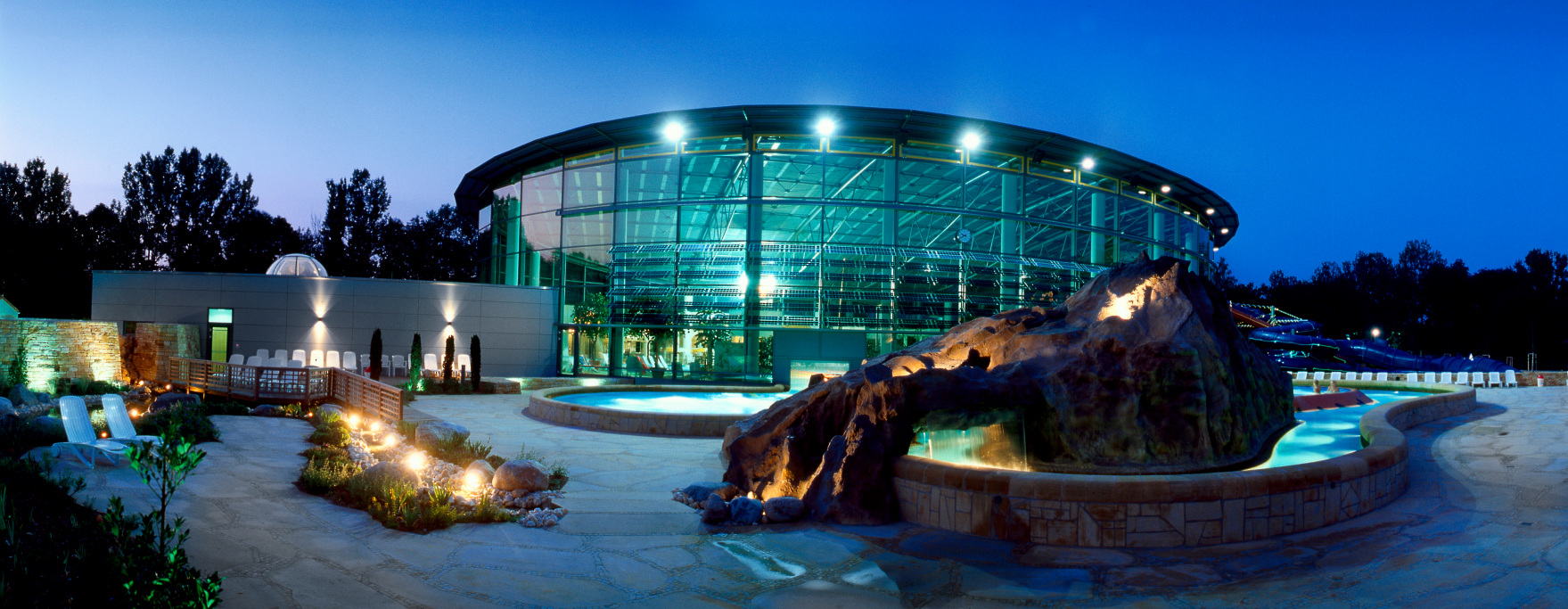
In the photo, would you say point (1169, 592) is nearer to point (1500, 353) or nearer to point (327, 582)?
point (327, 582)

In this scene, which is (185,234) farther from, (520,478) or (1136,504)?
(1136,504)

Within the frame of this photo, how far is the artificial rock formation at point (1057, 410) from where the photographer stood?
8031 mm

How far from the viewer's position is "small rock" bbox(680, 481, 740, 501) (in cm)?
842

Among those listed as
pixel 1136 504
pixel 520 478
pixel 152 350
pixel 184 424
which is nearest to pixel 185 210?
pixel 152 350

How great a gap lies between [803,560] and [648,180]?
2297 cm

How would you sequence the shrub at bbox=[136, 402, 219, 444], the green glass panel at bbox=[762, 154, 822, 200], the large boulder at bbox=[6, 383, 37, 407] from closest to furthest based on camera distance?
the shrub at bbox=[136, 402, 219, 444] < the large boulder at bbox=[6, 383, 37, 407] < the green glass panel at bbox=[762, 154, 822, 200]

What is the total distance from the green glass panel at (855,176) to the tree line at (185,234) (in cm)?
3457

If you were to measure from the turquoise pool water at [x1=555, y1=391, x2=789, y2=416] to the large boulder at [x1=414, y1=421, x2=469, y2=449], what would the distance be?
7.00 metres

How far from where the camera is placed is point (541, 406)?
15.7 metres

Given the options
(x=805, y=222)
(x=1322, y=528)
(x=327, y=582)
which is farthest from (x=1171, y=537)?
(x=805, y=222)

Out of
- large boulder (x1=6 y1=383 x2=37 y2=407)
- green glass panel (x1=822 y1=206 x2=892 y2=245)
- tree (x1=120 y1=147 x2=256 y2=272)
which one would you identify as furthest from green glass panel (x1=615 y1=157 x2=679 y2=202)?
tree (x1=120 y1=147 x2=256 y2=272)

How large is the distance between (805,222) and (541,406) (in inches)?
528

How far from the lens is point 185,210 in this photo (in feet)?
156

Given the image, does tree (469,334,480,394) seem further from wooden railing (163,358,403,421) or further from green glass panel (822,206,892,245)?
green glass panel (822,206,892,245)
